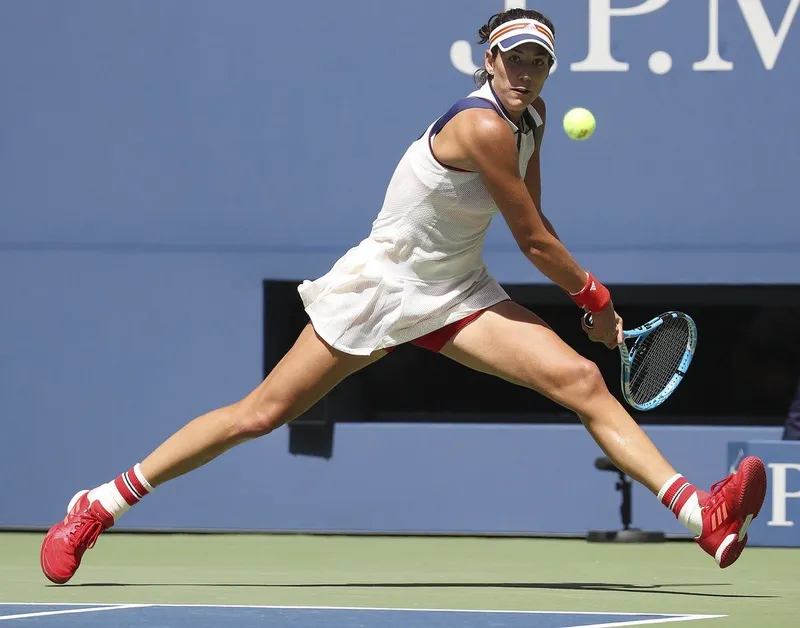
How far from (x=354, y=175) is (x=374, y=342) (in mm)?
2599

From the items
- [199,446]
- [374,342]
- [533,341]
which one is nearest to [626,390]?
[533,341]

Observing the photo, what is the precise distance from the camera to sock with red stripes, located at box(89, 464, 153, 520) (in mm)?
5145

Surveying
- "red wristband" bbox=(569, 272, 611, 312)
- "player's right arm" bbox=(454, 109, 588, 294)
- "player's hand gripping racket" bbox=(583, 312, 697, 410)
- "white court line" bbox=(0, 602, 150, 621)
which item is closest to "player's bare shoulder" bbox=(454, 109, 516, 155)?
"player's right arm" bbox=(454, 109, 588, 294)

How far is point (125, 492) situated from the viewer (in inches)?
203

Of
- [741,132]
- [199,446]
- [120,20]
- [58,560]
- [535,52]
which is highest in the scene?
[120,20]

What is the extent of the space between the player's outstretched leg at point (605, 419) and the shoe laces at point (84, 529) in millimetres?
1234

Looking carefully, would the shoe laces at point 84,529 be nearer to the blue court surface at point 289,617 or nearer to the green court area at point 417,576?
the green court area at point 417,576

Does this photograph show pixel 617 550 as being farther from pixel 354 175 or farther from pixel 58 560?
pixel 58 560

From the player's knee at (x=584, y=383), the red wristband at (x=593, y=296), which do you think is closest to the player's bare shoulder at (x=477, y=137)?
the red wristband at (x=593, y=296)

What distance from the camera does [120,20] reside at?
7535mm

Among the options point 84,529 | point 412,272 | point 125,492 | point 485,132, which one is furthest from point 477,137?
point 84,529

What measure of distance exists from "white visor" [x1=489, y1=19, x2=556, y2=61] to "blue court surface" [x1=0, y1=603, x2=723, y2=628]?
1.63 metres

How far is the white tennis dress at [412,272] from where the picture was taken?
4934mm

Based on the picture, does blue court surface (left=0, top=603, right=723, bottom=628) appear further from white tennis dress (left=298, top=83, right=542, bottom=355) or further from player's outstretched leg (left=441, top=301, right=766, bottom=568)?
white tennis dress (left=298, top=83, right=542, bottom=355)
